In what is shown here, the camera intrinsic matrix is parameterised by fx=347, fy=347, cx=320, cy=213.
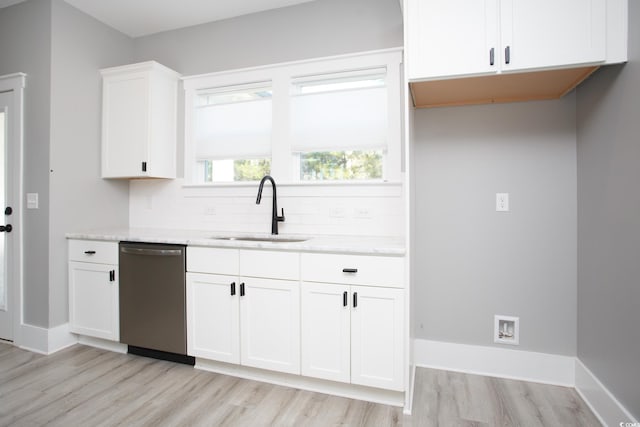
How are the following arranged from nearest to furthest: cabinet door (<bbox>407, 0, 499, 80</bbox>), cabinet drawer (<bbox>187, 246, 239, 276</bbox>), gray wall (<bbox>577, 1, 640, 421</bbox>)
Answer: gray wall (<bbox>577, 1, 640, 421</bbox>) < cabinet door (<bbox>407, 0, 499, 80</bbox>) < cabinet drawer (<bbox>187, 246, 239, 276</bbox>)

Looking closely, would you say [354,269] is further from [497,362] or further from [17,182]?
[17,182]

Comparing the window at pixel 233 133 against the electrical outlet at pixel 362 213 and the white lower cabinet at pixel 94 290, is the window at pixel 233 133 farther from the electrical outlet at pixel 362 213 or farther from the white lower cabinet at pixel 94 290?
the white lower cabinet at pixel 94 290

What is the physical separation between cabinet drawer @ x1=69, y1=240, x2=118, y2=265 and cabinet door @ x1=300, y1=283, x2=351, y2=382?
5.02ft

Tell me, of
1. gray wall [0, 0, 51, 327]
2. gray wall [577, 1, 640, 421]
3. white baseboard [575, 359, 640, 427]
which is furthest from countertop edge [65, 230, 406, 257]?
white baseboard [575, 359, 640, 427]

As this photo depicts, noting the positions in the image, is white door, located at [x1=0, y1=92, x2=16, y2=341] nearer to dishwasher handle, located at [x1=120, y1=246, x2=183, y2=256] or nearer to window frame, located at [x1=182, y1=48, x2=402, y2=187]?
dishwasher handle, located at [x1=120, y1=246, x2=183, y2=256]

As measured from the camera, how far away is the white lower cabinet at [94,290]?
8.46 ft

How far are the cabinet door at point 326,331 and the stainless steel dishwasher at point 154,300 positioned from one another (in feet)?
2.91

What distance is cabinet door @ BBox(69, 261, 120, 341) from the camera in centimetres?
258

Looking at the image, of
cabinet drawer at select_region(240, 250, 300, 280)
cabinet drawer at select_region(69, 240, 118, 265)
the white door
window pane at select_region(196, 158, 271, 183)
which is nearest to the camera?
cabinet drawer at select_region(240, 250, 300, 280)

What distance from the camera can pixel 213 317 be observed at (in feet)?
7.50

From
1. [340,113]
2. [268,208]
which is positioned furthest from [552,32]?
[268,208]

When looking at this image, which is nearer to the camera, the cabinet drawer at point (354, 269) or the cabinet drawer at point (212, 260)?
the cabinet drawer at point (354, 269)

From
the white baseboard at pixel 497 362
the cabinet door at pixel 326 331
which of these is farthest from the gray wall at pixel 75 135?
the white baseboard at pixel 497 362

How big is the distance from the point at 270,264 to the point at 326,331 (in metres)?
0.52
